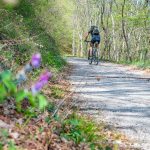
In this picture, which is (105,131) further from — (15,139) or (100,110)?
(15,139)

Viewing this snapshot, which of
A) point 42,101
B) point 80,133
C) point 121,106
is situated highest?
point 42,101

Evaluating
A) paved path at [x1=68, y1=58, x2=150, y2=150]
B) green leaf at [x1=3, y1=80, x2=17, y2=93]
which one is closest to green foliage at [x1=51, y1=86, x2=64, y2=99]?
paved path at [x1=68, y1=58, x2=150, y2=150]

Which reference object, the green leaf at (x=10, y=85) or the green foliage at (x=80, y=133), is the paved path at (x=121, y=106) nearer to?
the green foliage at (x=80, y=133)

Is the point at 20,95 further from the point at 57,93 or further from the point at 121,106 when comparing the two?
the point at 57,93

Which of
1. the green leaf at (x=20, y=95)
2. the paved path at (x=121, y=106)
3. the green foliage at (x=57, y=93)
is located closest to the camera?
the green leaf at (x=20, y=95)

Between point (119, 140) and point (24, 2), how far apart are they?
12521 millimetres

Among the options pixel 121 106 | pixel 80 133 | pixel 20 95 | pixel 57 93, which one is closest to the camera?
pixel 20 95

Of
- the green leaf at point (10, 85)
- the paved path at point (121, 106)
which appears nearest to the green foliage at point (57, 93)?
the paved path at point (121, 106)

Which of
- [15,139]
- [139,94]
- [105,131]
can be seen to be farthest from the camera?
[139,94]

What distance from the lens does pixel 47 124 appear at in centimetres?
497

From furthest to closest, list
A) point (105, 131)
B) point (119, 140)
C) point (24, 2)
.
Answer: point (24, 2)
point (105, 131)
point (119, 140)

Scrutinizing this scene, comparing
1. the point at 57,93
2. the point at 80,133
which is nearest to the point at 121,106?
the point at 57,93

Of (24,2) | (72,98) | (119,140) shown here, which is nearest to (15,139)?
(119,140)

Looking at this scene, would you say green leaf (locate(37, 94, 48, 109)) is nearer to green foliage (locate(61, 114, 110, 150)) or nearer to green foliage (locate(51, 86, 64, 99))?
green foliage (locate(61, 114, 110, 150))
